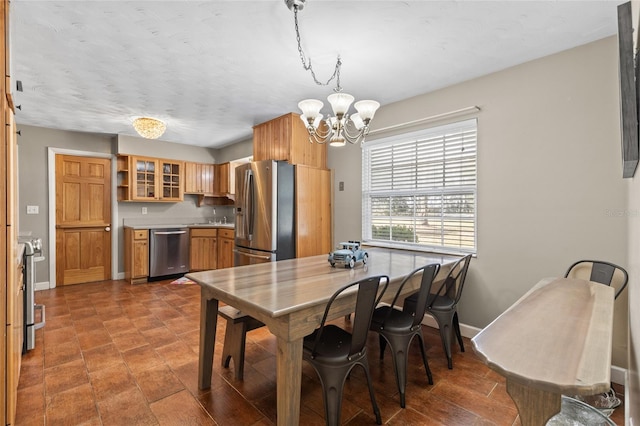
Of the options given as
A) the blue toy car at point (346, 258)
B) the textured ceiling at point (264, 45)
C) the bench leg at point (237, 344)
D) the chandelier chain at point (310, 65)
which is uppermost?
the textured ceiling at point (264, 45)

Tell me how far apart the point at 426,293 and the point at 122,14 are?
8.59 ft

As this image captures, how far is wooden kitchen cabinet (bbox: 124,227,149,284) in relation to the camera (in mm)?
4887

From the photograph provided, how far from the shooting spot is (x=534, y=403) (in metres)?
0.90

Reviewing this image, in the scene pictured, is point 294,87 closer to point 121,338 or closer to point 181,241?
point 121,338

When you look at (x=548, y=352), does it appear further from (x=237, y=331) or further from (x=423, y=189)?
(x=423, y=189)

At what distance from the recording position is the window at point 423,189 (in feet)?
9.78

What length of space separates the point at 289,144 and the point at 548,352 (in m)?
3.29

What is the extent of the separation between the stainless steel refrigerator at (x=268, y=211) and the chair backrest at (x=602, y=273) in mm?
2663

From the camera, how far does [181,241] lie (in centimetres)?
532

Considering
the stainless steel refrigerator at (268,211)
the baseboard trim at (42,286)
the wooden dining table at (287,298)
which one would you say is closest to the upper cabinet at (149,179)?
the baseboard trim at (42,286)

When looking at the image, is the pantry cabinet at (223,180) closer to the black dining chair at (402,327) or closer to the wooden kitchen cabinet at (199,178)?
the wooden kitchen cabinet at (199,178)

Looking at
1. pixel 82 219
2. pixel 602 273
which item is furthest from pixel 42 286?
pixel 602 273

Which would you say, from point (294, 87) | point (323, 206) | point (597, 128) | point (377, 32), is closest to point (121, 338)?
point (323, 206)

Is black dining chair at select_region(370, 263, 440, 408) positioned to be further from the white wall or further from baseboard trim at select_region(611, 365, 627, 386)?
baseboard trim at select_region(611, 365, 627, 386)
